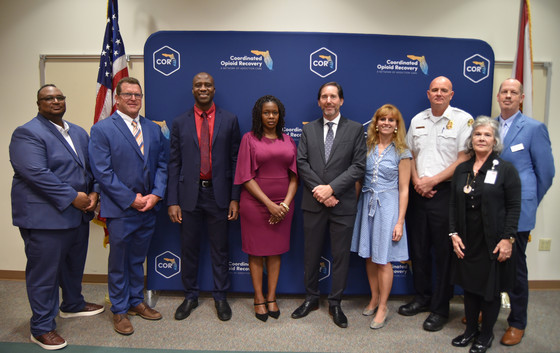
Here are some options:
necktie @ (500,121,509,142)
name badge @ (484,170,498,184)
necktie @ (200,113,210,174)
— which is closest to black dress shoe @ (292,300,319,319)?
necktie @ (200,113,210,174)

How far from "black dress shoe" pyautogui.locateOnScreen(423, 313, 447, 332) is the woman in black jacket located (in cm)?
33

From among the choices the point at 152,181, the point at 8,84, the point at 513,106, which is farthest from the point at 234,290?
the point at 8,84

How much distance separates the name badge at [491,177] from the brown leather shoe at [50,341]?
3.20m

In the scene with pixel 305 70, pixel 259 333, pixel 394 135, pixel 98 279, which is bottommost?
pixel 259 333

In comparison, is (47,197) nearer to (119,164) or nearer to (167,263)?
(119,164)

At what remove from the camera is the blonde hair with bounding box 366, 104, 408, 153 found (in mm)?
2684

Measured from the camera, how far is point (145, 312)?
2.91 metres

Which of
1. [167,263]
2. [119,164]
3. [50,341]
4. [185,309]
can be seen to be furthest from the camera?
[167,263]

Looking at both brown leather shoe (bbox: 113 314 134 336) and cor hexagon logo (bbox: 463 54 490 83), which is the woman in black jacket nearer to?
cor hexagon logo (bbox: 463 54 490 83)

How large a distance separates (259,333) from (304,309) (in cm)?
45

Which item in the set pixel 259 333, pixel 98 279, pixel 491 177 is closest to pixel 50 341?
pixel 98 279

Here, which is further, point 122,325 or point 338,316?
point 338,316

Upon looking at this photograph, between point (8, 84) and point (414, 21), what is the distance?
13.4ft

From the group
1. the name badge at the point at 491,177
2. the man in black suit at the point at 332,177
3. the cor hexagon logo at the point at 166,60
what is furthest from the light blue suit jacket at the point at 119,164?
the name badge at the point at 491,177
